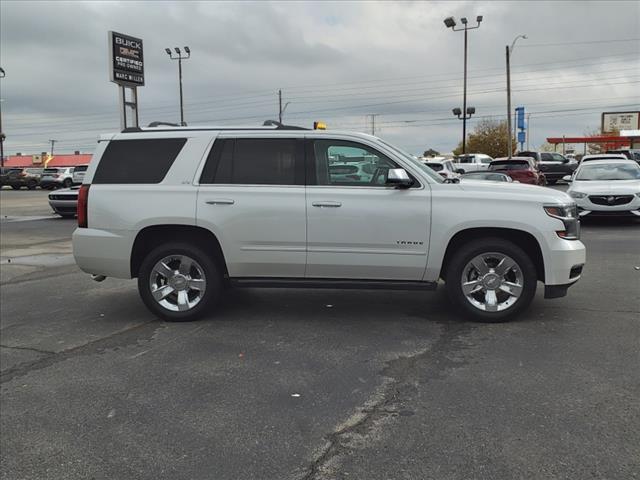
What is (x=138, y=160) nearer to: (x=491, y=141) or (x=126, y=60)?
→ (x=126, y=60)

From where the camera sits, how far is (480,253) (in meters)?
5.59

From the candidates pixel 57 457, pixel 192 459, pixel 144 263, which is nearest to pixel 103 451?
pixel 57 457

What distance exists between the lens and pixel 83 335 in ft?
18.6

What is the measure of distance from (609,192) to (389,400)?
440 inches

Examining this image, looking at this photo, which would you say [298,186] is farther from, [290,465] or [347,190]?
[290,465]

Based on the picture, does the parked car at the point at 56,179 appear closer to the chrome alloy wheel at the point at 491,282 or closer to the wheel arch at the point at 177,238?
the wheel arch at the point at 177,238

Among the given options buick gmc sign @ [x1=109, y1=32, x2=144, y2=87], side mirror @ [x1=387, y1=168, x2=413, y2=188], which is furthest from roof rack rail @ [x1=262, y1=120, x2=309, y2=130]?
buick gmc sign @ [x1=109, y1=32, x2=144, y2=87]

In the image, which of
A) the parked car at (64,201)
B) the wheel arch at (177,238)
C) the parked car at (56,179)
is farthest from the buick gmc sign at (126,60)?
the wheel arch at (177,238)

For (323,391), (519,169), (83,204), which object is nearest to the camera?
(323,391)

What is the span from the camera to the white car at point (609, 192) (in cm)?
1295

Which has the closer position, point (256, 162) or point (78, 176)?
point (256, 162)

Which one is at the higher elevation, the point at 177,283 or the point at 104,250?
the point at 104,250

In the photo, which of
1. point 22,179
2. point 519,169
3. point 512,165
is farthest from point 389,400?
point 22,179

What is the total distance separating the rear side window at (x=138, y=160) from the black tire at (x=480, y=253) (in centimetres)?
301
